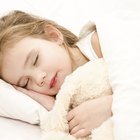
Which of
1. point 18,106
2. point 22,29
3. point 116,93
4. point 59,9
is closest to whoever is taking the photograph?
point 116,93

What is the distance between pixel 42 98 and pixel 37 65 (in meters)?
0.11

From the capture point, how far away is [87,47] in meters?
1.33

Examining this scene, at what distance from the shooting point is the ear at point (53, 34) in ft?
4.37

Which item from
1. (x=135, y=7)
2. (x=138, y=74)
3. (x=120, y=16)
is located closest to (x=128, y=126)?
(x=138, y=74)

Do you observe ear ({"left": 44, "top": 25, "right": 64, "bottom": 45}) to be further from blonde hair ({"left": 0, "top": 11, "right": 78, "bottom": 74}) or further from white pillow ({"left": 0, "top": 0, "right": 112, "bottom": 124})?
white pillow ({"left": 0, "top": 0, "right": 112, "bottom": 124})

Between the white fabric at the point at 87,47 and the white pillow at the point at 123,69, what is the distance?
0.09 meters

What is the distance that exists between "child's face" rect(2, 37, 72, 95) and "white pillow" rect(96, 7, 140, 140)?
159 mm

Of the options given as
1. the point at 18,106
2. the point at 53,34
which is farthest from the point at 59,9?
the point at 18,106

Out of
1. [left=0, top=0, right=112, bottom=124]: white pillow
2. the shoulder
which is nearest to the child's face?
the shoulder

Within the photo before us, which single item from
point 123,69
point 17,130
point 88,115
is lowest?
point 17,130

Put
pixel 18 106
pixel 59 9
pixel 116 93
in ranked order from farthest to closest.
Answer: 1. pixel 59 9
2. pixel 18 106
3. pixel 116 93

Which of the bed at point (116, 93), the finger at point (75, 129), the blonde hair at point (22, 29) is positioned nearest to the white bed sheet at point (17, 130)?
the bed at point (116, 93)

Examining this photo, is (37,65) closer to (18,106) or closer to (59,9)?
(18,106)

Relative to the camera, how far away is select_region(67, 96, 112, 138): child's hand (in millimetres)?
1036
